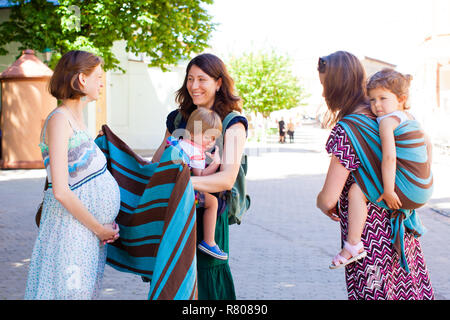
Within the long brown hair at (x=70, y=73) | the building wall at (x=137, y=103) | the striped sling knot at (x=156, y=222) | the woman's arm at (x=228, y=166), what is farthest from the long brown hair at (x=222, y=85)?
the building wall at (x=137, y=103)

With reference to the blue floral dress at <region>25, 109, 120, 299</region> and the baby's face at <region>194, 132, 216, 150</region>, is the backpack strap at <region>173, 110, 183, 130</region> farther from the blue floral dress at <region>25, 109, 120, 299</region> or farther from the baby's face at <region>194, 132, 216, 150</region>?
the blue floral dress at <region>25, 109, 120, 299</region>

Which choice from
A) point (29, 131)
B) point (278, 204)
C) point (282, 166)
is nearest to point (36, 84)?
A: point (29, 131)

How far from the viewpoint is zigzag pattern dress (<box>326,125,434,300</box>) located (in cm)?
278

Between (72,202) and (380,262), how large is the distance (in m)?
1.54

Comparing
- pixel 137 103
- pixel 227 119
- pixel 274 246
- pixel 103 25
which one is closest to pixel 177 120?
pixel 227 119

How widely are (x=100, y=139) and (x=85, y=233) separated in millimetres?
635

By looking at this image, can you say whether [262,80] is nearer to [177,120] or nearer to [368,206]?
[177,120]

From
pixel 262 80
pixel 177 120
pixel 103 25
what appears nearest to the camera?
pixel 177 120

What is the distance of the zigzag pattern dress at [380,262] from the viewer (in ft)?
9.11

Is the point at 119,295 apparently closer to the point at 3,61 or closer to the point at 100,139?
the point at 100,139

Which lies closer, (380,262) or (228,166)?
(380,262)

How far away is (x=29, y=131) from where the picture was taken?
17.2 m

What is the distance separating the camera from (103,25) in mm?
17000

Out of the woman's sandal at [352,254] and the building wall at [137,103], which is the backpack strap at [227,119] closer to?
the woman's sandal at [352,254]
